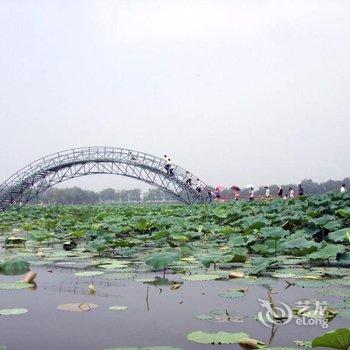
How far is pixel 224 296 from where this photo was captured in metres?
2.37

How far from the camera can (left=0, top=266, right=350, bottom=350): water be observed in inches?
66.2

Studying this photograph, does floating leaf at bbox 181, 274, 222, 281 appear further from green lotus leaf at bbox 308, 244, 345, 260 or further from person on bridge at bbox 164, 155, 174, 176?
person on bridge at bbox 164, 155, 174, 176

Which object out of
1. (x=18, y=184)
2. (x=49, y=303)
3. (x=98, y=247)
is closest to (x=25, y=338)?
(x=49, y=303)

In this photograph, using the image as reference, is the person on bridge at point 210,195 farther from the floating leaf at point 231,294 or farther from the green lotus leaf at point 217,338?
the green lotus leaf at point 217,338

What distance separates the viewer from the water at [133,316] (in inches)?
66.2

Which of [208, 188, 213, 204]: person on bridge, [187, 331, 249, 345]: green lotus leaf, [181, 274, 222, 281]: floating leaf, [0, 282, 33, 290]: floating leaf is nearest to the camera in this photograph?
[187, 331, 249, 345]: green lotus leaf

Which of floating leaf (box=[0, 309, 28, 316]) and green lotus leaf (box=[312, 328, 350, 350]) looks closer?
green lotus leaf (box=[312, 328, 350, 350])

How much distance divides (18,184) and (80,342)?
2801 centimetres

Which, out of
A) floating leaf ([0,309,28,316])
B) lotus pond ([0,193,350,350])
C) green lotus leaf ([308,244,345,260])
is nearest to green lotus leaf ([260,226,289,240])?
lotus pond ([0,193,350,350])

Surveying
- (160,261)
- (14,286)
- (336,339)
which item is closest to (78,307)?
(14,286)

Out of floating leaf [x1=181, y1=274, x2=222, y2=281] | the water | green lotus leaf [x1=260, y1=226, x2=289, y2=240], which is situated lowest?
the water

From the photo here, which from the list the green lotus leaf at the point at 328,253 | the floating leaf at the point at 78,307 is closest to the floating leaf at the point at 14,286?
the floating leaf at the point at 78,307

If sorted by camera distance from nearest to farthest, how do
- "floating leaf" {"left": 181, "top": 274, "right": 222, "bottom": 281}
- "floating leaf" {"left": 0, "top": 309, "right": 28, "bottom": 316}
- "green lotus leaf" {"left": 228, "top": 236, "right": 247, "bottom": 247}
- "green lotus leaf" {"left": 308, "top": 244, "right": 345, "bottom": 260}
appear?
1. "floating leaf" {"left": 0, "top": 309, "right": 28, "bottom": 316}
2. "floating leaf" {"left": 181, "top": 274, "right": 222, "bottom": 281}
3. "green lotus leaf" {"left": 308, "top": 244, "right": 345, "bottom": 260}
4. "green lotus leaf" {"left": 228, "top": 236, "right": 247, "bottom": 247}

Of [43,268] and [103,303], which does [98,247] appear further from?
[103,303]
